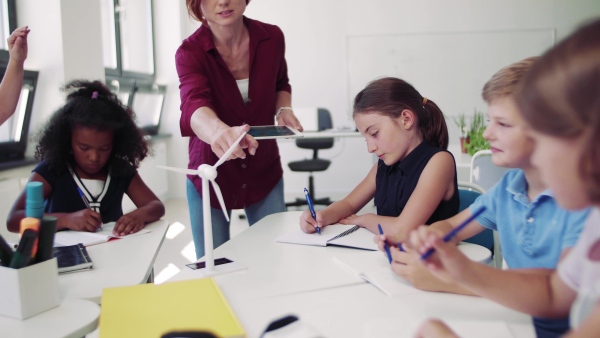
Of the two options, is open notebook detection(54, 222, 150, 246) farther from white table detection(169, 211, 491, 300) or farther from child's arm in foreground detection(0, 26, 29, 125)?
child's arm in foreground detection(0, 26, 29, 125)

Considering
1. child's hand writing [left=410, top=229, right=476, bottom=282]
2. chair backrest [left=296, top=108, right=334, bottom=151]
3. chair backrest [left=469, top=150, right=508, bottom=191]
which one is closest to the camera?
child's hand writing [left=410, top=229, right=476, bottom=282]

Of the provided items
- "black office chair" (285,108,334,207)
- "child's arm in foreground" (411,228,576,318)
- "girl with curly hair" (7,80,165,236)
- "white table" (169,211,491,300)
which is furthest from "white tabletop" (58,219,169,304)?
"black office chair" (285,108,334,207)

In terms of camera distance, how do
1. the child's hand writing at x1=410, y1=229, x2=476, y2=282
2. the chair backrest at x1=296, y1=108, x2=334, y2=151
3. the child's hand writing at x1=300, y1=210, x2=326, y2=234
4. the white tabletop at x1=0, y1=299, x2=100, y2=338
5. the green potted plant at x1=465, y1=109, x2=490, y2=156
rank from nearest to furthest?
1. the child's hand writing at x1=410, y1=229, x2=476, y2=282
2. the white tabletop at x1=0, y1=299, x2=100, y2=338
3. the child's hand writing at x1=300, y1=210, x2=326, y2=234
4. the green potted plant at x1=465, y1=109, x2=490, y2=156
5. the chair backrest at x1=296, y1=108, x2=334, y2=151

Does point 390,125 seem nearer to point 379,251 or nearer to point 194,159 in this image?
point 379,251

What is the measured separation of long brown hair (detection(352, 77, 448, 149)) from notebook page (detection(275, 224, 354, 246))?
0.39 meters

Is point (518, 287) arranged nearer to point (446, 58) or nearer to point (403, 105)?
point (403, 105)

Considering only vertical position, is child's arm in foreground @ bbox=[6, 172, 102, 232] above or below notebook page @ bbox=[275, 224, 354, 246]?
above

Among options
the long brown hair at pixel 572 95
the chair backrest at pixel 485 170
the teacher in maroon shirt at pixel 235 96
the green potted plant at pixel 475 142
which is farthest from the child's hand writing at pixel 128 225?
the green potted plant at pixel 475 142

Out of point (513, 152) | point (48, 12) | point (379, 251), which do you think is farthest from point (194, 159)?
point (48, 12)

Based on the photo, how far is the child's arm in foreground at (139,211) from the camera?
5.42 feet

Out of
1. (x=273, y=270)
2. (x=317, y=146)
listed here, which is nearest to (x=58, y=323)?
(x=273, y=270)

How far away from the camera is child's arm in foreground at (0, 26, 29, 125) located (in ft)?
6.27

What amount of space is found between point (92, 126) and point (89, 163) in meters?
0.14

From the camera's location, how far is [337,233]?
5.03 feet
